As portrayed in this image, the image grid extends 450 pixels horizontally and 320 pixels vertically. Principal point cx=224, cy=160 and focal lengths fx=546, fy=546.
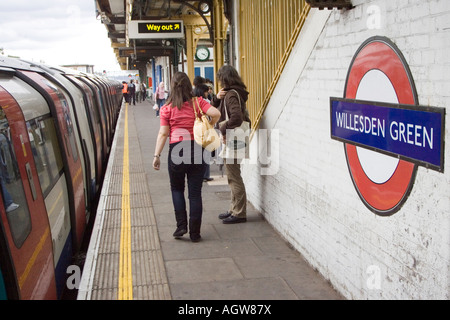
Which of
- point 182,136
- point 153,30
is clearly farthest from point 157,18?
point 182,136

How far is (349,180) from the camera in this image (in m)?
3.77

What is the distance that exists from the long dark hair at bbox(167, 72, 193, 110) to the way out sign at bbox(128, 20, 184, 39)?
7.30 metres

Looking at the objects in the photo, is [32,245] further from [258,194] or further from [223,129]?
[258,194]

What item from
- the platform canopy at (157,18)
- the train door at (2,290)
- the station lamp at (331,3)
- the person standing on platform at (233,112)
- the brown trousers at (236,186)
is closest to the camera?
the train door at (2,290)

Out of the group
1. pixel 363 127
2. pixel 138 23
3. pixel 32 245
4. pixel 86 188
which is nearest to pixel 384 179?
pixel 363 127

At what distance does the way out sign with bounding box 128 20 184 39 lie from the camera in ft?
40.1

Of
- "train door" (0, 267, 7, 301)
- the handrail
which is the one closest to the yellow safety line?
"train door" (0, 267, 7, 301)

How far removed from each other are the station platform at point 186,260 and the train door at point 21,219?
70cm

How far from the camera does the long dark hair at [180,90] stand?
5191mm

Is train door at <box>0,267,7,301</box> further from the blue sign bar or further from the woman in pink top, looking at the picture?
the woman in pink top

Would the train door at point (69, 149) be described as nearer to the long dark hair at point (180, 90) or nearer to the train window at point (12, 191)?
the long dark hair at point (180, 90)

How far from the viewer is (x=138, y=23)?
12.3 meters

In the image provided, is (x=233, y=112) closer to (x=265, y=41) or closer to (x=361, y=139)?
(x=265, y=41)
